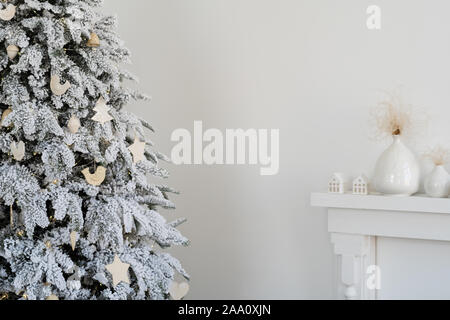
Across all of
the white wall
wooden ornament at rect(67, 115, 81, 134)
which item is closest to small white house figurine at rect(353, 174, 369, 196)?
the white wall

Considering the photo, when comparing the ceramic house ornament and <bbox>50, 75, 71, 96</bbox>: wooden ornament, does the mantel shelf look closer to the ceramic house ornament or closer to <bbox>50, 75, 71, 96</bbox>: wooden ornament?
the ceramic house ornament

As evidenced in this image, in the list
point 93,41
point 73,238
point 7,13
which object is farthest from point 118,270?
point 7,13

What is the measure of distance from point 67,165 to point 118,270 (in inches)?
12.6

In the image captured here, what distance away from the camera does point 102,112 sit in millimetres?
1530

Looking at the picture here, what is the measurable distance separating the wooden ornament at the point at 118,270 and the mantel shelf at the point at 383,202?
32.0 inches

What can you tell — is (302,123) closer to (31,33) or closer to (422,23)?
(422,23)

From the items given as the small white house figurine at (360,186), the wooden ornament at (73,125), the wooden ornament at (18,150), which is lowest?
the small white house figurine at (360,186)

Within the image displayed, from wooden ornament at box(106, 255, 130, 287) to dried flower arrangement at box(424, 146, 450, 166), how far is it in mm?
1160

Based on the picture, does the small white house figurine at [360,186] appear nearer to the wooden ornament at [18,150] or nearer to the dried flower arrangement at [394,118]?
the dried flower arrangement at [394,118]

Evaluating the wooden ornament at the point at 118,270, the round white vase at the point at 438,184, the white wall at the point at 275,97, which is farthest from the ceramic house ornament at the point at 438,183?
the wooden ornament at the point at 118,270

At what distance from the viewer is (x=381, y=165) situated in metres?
1.96

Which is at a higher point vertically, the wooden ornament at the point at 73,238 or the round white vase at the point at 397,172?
the round white vase at the point at 397,172

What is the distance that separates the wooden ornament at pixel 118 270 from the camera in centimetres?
150

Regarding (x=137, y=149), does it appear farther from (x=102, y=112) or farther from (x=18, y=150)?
(x=18, y=150)
